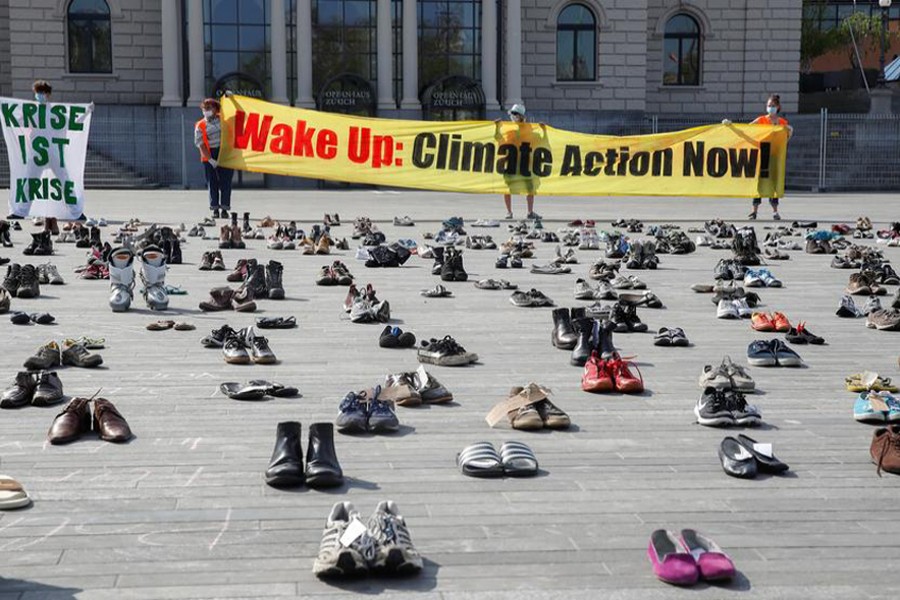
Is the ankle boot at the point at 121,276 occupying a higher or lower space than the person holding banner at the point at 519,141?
lower

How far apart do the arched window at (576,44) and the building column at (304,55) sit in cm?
990

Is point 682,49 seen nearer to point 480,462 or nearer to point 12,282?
point 12,282

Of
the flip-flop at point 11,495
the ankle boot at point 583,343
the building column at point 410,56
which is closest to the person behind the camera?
the flip-flop at point 11,495

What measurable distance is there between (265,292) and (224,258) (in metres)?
4.25

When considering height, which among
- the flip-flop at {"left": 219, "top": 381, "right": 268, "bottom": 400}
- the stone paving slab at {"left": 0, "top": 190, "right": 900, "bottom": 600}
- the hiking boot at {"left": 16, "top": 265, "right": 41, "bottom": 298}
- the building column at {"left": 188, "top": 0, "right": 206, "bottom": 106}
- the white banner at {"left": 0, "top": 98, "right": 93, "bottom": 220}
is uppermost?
the building column at {"left": 188, "top": 0, "right": 206, "bottom": 106}

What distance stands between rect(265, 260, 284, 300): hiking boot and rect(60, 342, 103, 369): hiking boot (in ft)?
12.1

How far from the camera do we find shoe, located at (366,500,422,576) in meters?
4.59

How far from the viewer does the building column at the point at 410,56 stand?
4319 centimetres

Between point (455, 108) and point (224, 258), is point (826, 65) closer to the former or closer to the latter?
point (455, 108)

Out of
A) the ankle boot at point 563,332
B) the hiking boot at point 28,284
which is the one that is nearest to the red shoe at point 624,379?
the ankle boot at point 563,332

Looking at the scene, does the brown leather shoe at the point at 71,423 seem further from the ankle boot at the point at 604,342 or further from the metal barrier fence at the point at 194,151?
the metal barrier fence at the point at 194,151

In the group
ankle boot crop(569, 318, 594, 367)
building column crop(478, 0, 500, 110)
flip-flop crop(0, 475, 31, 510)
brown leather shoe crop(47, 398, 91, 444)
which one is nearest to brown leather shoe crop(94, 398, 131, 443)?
brown leather shoe crop(47, 398, 91, 444)

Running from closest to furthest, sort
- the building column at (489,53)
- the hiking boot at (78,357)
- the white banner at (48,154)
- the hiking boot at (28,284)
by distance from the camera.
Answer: the hiking boot at (78,357)
the hiking boot at (28,284)
the white banner at (48,154)
the building column at (489,53)

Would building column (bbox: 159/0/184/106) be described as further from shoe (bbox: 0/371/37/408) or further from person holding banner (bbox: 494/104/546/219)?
shoe (bbox: 0/371/37/408)
